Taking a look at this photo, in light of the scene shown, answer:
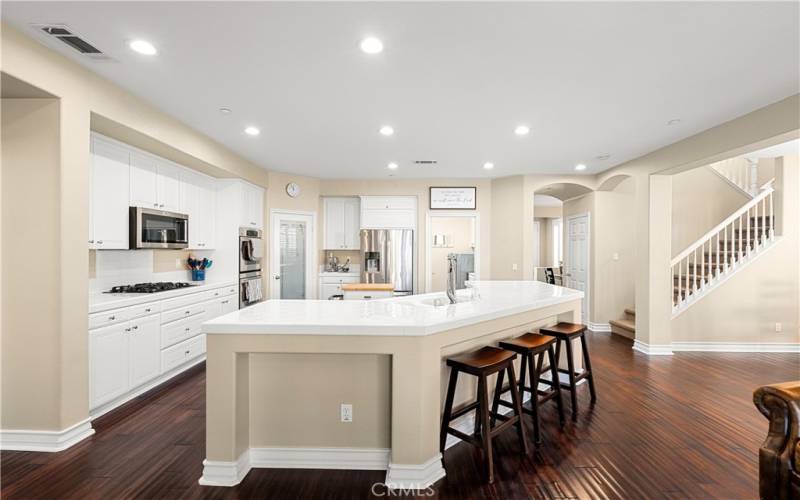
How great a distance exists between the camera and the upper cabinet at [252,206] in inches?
205

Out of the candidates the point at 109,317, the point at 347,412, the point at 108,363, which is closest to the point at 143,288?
the point at 109,317

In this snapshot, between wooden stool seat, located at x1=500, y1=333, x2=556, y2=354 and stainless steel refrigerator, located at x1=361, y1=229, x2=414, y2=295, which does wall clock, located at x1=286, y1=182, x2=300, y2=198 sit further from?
wooden stool seat, located at x1=500, y1=333, x2=556, y2=354

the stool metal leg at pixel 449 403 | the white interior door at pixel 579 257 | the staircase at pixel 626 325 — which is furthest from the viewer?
the white interior door at pixel 579 257

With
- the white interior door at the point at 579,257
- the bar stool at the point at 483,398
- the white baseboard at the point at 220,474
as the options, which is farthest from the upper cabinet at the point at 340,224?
the white baseboard at the point at 220,474

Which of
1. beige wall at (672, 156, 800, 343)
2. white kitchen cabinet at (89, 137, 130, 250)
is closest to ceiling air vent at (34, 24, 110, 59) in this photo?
white kitchen cabinet at (89, 137, 130, 250)

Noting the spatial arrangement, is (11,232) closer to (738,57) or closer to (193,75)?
(193,75)

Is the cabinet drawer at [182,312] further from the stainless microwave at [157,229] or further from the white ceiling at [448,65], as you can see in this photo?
the white ceiling at [448,65]

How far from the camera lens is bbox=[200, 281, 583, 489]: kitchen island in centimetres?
211

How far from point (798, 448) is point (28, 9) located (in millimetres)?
4446

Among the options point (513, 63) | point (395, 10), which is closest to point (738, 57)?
point (513, 63)

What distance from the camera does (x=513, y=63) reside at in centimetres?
248

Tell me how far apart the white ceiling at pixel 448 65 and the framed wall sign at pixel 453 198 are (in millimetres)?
2335

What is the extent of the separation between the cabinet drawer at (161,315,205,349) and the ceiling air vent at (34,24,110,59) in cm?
235

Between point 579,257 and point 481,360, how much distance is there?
5202 millimetres
